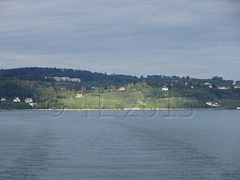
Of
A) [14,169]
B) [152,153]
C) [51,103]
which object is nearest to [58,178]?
[14,169]

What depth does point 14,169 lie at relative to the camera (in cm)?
3180

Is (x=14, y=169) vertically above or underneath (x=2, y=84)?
underneath

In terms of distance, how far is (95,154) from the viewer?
1521 inches

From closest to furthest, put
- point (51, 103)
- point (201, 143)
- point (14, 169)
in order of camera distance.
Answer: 1. point (14, 169)
2. point (201, 143)
3. point (51, 103)

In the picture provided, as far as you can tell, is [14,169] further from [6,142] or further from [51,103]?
[51,103]

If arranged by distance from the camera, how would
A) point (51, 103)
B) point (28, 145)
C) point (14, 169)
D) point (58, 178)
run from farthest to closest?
point (51, 103), point (28, 145), point (14, 169), point (58, 178)

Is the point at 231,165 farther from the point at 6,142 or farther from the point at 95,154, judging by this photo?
the point at 6,142

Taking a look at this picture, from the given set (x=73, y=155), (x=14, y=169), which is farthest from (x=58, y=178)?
(x=73, y=155)

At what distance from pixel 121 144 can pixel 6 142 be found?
13.5 m

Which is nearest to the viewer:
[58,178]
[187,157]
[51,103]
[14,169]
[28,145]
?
[58,178]

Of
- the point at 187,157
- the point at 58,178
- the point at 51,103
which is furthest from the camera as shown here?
the point at 51,103

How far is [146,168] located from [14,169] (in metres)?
10.00

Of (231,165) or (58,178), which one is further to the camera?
(231,165)

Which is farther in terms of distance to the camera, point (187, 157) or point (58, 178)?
point (187, 157)
